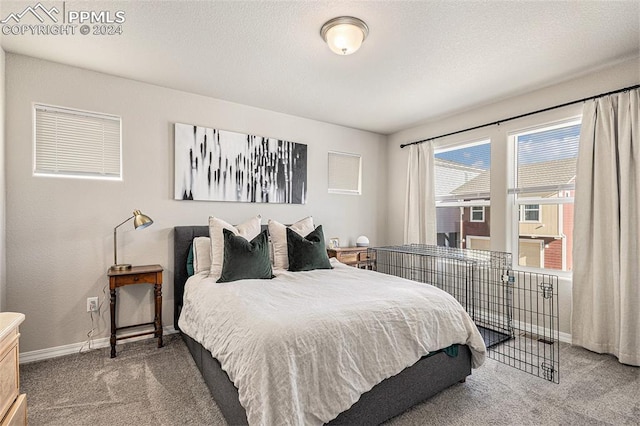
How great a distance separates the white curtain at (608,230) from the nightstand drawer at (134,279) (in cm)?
398

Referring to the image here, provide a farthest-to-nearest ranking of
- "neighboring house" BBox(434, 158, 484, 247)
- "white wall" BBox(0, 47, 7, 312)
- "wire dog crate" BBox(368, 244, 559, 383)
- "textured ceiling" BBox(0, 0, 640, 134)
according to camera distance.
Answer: "neighboring house" BBox(434, 158, 484, 247)
"wire dog crate" BBox(368, 244, 559, 383)
"white wall" BBox(0, 47, 7, 312)
"textured ceiling" BBox(0, 0, 640, 134)

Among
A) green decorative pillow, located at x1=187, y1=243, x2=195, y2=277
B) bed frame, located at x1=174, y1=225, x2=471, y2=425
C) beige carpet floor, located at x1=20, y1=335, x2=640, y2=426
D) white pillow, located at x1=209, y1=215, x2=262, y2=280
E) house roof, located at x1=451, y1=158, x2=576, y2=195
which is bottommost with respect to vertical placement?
beige carpet floor, located at x1=20, y1=335, x2=640, y2=426

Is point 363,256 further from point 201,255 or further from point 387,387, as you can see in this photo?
point 387,387

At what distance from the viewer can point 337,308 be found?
1763 millimetres

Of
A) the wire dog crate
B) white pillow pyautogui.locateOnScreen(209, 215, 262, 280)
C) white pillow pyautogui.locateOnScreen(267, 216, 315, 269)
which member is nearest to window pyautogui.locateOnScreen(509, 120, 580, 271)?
the wire dog crate

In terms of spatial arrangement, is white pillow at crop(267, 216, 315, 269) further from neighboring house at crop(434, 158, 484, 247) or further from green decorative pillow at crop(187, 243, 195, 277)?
neighboring house at crop(434, 158, 484, 247)

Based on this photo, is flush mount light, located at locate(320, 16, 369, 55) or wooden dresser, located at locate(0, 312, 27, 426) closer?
wooden dresser, located at locate(0, 312, 27, 426)

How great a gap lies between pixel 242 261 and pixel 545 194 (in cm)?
323

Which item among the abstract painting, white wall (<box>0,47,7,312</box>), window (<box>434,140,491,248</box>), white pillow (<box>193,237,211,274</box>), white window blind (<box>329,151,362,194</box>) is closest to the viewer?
white wall (<box>0,47,7,312</box>)

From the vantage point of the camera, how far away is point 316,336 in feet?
5.01

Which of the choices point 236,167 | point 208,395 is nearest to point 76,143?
point 236,167

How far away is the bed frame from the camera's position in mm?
1614

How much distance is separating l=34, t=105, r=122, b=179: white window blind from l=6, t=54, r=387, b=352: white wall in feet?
0.22

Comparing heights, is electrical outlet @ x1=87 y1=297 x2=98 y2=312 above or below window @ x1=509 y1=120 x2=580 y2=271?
below
